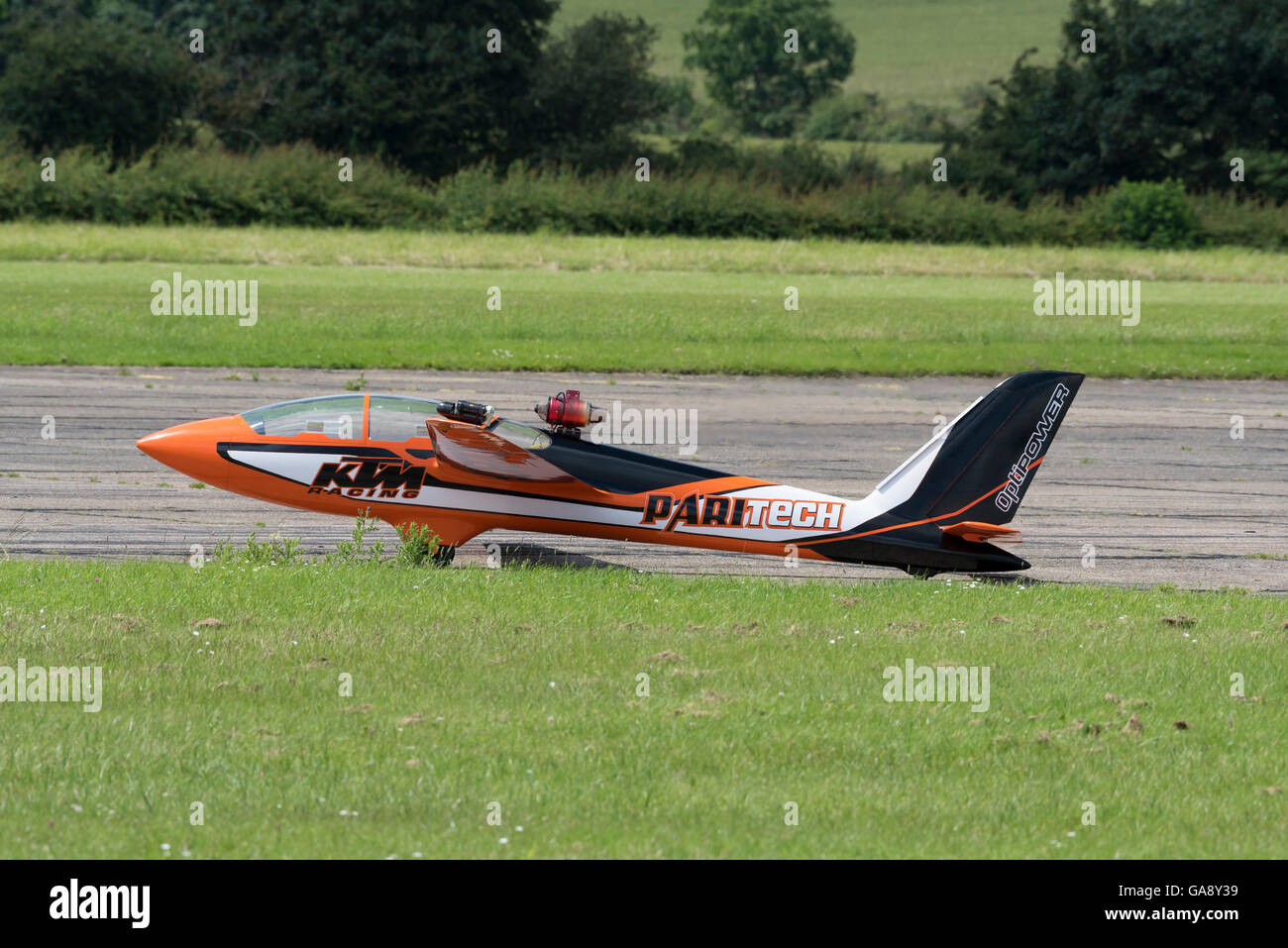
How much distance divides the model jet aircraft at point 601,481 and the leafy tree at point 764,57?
130239mm

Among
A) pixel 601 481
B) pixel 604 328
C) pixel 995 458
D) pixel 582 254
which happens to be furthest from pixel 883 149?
pixel 601 481

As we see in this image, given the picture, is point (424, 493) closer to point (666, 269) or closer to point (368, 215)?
point (666, 269)

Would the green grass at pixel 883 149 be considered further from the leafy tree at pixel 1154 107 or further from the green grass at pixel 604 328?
the green grass at pixel 604 328

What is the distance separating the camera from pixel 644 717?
1010 centimetres

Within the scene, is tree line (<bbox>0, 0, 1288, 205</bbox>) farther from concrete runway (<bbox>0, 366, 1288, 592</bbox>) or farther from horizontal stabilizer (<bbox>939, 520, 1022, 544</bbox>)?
horizontal stabilizer (<bbox>939, 520, 1022, 544</bbox>)

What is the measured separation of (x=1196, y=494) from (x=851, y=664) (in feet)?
39.4

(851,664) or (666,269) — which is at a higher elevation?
(666,269)

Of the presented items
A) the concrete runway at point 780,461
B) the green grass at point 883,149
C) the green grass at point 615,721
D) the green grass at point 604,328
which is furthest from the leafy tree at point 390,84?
the green grass at point 615,721

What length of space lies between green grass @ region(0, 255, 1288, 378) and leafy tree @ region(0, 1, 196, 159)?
2970 centimetres

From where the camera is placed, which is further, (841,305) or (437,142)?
(437,142)

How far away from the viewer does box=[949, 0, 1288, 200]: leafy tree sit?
254ft

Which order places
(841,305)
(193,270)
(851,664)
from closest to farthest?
(851,664) → (841,305) → (193,270)

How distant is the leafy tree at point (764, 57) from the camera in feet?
477

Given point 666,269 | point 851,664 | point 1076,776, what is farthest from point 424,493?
point 666,269
